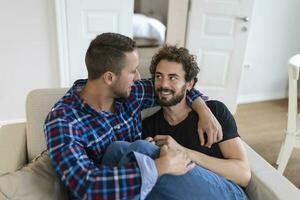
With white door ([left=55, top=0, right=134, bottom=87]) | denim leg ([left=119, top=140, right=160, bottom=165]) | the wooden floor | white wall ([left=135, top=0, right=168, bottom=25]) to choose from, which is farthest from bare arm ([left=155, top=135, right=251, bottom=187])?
white wall ([left=135, top=0, right=168, bottom=25])

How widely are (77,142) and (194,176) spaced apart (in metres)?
0.41

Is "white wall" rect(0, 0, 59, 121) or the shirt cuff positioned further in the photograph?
"white wall" rect(0, 0, 59, 121)

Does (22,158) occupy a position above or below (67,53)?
below

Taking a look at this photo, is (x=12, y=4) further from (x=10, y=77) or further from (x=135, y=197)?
(x=135, y=197)

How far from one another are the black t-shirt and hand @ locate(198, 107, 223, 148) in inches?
1.6

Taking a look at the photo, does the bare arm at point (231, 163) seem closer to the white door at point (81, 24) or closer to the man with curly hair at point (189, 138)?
the man with curly hair at point (189, 138)

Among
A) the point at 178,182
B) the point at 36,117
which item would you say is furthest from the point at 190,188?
the point at 36,117

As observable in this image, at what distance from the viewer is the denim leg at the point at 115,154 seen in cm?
104

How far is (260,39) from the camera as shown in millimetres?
3137

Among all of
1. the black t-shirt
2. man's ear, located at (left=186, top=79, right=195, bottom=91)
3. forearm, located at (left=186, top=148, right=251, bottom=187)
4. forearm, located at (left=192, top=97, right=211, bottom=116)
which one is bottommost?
forearm, located at (left=186, top=148, right=251, bottom=187)

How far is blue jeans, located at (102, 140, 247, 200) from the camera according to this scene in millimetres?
971

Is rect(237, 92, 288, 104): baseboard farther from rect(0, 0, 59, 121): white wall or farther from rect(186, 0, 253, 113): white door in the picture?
rect(0, 0, 59, 121): white wall

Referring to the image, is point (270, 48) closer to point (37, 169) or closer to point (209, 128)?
point (209, 128)

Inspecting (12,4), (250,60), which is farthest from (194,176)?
(250,60)
